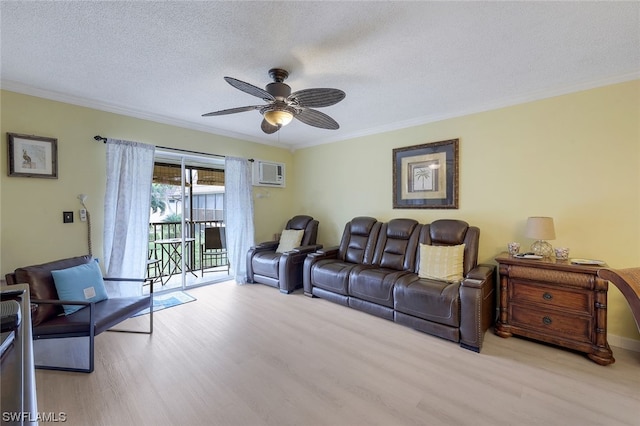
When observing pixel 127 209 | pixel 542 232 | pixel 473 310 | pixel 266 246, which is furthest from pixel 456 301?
pixel 127 209

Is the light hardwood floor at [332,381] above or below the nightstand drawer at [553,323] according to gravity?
below

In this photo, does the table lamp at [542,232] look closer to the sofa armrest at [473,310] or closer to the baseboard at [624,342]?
the sofa armrest at [473,310]

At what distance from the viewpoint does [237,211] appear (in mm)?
4430

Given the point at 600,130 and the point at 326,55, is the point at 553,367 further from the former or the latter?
the point at 326,55

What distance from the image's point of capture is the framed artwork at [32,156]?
102 inches

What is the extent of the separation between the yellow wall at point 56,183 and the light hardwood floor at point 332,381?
46.5 inches

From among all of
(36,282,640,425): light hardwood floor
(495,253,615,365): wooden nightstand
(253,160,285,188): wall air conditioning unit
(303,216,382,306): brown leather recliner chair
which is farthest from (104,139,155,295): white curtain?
(495,253,615,365): wooden nightstand

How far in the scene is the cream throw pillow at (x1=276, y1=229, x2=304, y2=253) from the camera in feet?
14.4

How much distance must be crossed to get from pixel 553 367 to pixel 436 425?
1.31m

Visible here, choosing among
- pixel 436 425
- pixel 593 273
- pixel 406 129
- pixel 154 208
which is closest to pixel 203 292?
Result: pixel 154 208

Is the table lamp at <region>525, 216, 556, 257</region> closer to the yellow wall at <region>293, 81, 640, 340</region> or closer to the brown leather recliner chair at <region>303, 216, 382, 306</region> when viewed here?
the yellow wall at <region>293, 81, 640, 340</region>

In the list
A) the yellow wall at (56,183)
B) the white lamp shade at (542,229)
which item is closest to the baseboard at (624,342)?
the white lamp shade at (542,229)

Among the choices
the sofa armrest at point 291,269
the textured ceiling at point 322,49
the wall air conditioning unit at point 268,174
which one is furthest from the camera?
the wall air conditioning unit at point 268,174

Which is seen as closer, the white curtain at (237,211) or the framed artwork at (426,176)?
the framed artwork at (426,176)
